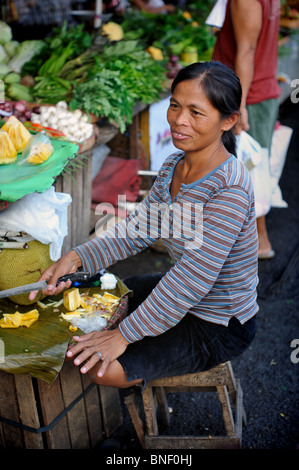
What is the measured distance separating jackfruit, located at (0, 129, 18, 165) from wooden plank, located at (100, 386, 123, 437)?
1216 millimetres

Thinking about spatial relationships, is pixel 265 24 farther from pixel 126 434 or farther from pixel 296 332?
pixel 126 434

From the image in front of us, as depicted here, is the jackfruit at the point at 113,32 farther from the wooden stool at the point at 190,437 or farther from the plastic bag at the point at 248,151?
the wooden stool at the point at 190,437

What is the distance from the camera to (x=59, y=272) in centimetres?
204

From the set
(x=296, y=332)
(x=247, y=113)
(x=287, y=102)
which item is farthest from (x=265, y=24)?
(x=287, y=102)

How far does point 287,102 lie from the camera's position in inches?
321

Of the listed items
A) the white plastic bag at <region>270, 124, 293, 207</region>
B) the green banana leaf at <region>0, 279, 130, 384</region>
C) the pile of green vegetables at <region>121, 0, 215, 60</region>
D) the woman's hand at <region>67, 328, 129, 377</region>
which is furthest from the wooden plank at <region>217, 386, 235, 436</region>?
the pile of green vegetables at <region>121, 0, 215, 60</region>

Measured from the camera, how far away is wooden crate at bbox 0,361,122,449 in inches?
77.2

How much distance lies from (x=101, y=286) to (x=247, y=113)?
2.09m

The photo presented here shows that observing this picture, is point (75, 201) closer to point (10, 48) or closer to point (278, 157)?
point (10, 48)

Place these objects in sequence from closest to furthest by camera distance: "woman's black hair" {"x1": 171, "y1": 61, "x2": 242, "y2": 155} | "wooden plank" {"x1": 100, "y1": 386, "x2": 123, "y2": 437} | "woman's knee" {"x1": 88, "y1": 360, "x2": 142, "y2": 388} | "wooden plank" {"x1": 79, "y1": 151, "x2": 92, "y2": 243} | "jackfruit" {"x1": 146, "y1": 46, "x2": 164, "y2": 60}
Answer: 1. "woman's black hair" {"x1": 171, "y1": 61, "x2": 242, "y2": 155}
2. "woman's knee" {"x1": 88, "y1": 360, "x2": 142, "y2": 388}
3. "wooden plank" {"x1": 100, "y1": 386, "x2": 123, "y2": 437}
4. "wooden plank" {"x1": 79, "y1": 151, "x2": 92, "y2": 243}
5. "jackfruit" {"x1": 146, "y1": 46, "x2": 164, "y2": 60}

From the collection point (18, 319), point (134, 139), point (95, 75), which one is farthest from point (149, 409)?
point (134, 139)

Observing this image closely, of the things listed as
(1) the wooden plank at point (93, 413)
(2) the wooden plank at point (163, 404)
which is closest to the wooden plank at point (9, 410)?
(1) the wooden plank at point (93, 413)

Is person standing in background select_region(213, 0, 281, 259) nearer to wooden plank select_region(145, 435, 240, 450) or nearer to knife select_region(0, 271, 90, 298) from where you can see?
knife select_region(0, 271, 90, 298)

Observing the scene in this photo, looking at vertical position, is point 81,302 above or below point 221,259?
below
